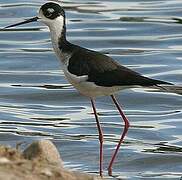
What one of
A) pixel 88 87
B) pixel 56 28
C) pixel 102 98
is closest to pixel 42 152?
pixel 88 87

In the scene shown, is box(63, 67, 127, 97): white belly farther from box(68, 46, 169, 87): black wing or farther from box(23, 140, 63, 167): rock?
box(23, 140, 63, 167): rock

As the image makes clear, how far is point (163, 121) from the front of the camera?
44.3ft

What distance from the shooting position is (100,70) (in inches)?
420

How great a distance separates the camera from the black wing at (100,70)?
10.5m

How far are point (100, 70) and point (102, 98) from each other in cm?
415

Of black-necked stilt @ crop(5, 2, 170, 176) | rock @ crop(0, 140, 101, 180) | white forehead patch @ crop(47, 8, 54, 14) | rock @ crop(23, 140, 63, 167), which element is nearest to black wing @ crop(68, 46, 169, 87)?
black-necked stilt @ crop(5, 2, 170, 176)

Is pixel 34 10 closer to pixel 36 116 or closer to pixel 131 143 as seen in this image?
pixel 36 116

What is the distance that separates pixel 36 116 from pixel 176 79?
9.69 feet

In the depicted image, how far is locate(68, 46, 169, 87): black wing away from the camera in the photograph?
10453mm

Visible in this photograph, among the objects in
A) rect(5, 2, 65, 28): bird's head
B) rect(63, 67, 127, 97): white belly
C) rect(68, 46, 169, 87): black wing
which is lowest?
rect(63, 67, 127, 97): white belly

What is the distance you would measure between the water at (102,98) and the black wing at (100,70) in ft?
3.55

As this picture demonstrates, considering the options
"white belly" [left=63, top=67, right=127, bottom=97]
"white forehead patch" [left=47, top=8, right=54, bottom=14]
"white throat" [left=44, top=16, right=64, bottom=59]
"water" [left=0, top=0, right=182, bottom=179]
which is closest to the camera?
"white belly" [left=63, top=67, right=127, bottom=97]

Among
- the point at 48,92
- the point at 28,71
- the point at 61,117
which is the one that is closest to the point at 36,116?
the point at 61,117

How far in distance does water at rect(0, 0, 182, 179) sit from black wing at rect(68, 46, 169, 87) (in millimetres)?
1083
